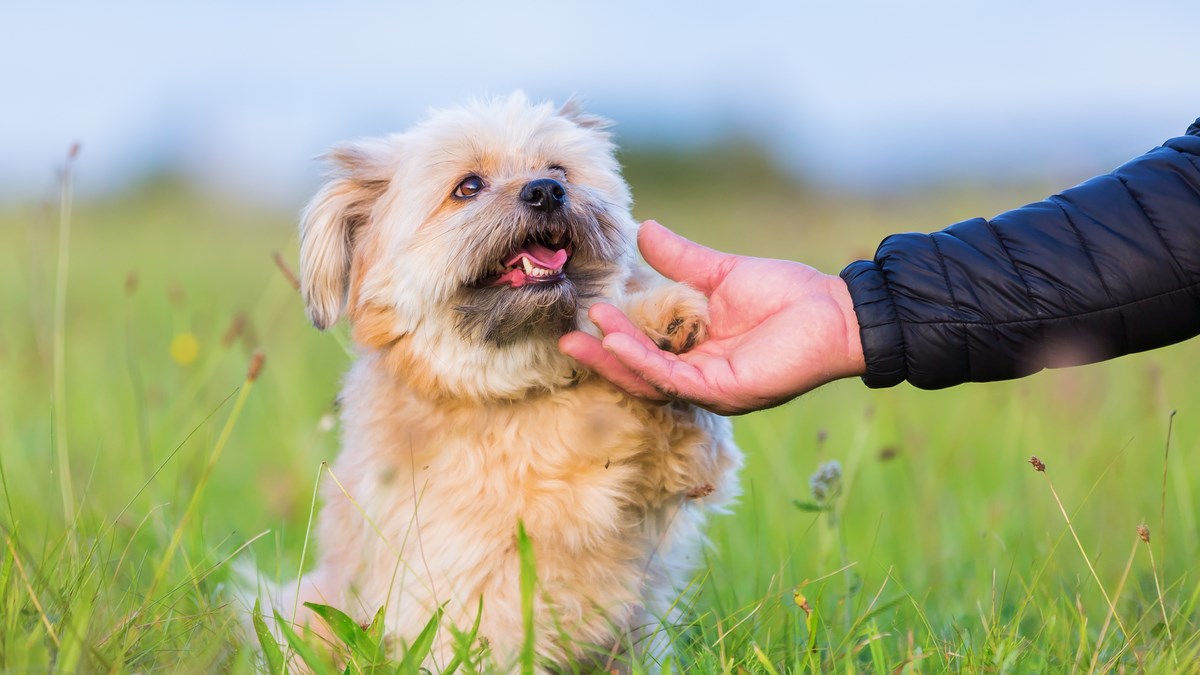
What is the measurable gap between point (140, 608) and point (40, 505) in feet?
6.24

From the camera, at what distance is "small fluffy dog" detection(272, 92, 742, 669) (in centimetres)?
269

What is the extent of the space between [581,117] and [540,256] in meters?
0.79

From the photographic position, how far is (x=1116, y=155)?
735 cm

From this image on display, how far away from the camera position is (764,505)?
167 inches

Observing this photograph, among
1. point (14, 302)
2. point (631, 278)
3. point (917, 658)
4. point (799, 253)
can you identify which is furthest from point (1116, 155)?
point (14, 302)

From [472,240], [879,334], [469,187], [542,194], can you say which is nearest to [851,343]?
[879,334]

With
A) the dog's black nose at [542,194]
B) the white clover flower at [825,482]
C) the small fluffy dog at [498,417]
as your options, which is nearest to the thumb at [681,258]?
the small fluffy dog at [498,417]

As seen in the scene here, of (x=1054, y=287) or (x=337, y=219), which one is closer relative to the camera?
(x=1054, y=287)

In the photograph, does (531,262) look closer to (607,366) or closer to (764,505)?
(607,366)

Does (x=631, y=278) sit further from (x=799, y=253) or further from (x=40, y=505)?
(x=799, y=253)

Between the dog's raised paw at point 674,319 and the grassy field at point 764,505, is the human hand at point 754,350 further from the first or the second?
the grassy field at point 764,505

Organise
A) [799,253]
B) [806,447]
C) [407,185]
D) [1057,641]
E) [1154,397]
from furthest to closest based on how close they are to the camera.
→ [799,253] → [806,447] → [1154,397] → [407,185] → [1057,641]

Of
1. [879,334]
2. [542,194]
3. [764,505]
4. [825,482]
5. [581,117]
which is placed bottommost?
[764,505]

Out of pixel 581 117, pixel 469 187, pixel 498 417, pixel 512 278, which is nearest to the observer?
pixel 498 417
